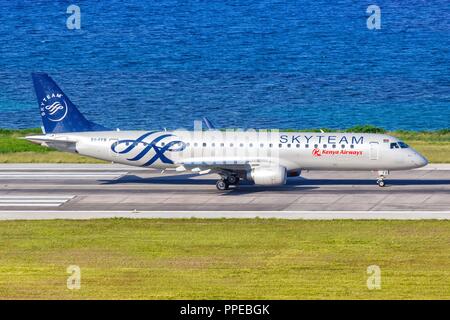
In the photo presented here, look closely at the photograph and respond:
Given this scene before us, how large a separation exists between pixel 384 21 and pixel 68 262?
16419 cm

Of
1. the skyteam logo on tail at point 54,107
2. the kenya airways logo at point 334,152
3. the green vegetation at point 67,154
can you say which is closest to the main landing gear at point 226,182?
the kenya airways logo at point 334,152

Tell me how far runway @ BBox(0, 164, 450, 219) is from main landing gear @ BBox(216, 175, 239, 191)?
47 centimetres

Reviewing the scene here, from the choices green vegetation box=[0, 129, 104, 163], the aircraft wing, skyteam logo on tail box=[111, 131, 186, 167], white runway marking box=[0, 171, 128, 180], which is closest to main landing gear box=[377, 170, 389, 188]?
the aircraft wing

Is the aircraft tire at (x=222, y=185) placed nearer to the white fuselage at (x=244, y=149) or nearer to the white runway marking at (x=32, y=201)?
the white fuselage at (x=244, y=149)

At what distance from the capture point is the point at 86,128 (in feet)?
207

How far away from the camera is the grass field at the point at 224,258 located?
116ft

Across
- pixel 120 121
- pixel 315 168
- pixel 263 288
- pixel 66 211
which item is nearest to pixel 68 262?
pixel 263 288

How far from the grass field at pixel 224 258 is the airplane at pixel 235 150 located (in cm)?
1015

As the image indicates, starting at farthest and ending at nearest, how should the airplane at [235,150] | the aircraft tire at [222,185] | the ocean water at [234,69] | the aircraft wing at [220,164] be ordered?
1. the ocean water at [234,69]
2. the aircraft tire at [222,185]
3. the airplane at [235,150]
4. the aircraft wing at [220,164]

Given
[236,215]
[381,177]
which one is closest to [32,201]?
[236,215]

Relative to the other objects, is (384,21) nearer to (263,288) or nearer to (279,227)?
(279,227)

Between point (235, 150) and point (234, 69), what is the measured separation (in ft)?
310

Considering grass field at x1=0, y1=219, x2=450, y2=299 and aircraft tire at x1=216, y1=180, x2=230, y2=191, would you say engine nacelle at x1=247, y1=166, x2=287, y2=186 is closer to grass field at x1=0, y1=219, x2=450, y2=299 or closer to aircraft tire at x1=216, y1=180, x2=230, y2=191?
aircraft tire at x1=216, y1=180, x2=230, y2=191

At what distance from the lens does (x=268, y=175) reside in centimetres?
5859
